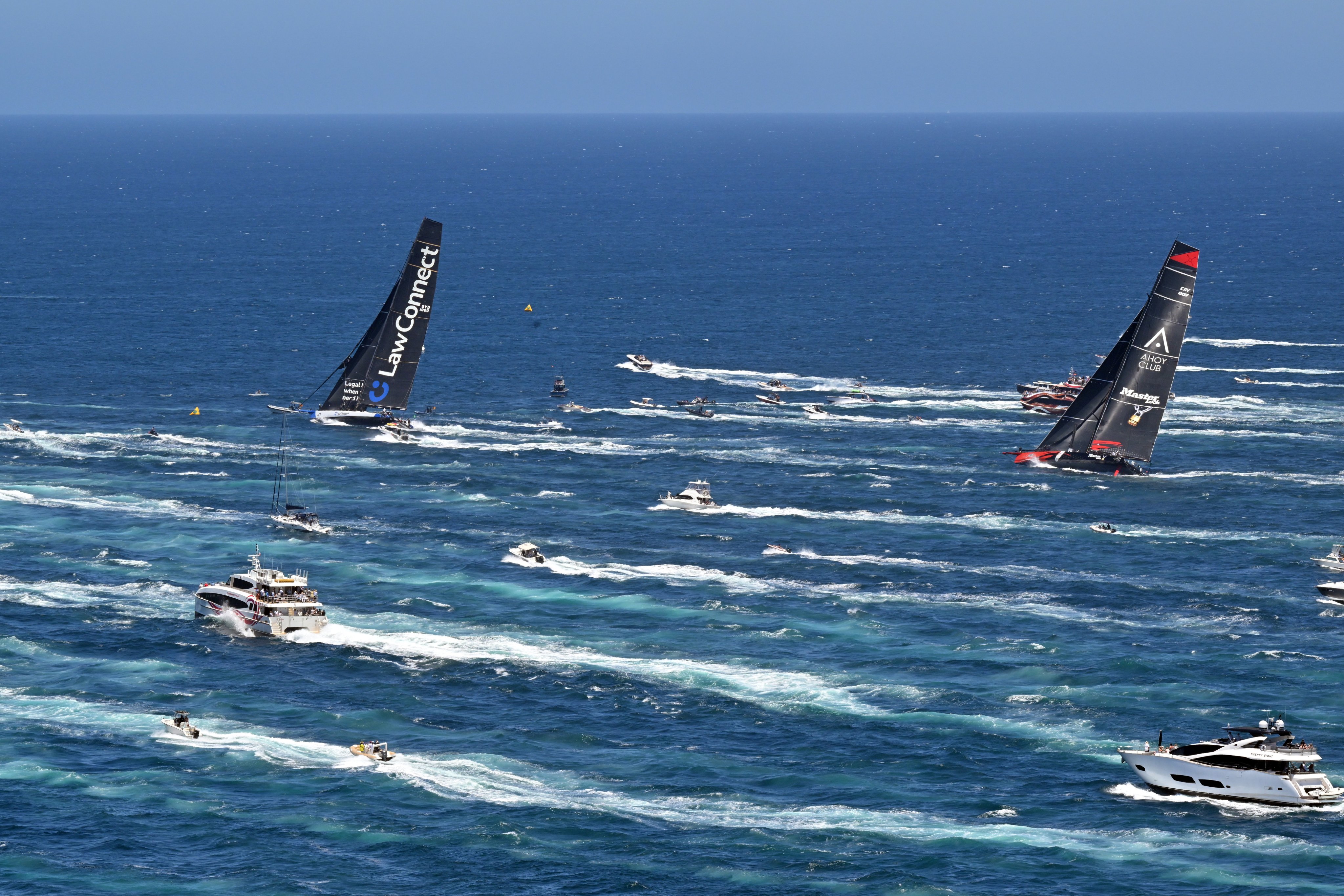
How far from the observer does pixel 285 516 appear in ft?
489

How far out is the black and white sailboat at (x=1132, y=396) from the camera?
176 meters

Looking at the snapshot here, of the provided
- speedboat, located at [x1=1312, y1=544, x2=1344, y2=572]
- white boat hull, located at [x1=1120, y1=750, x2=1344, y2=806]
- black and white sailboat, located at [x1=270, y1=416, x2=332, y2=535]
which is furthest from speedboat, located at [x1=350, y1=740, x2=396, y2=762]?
speedboat, located at [x1=1312, y1=544, x2=1344, y2=572]

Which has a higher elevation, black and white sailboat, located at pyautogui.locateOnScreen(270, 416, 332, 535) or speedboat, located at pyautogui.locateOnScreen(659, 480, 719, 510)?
speedboat, located at pyautogui.locateOnScreen(659, 480, 719, 510)

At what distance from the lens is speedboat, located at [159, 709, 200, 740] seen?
103625mm

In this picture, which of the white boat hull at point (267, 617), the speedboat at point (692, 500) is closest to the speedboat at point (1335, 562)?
the speedboat at point (692, 500)

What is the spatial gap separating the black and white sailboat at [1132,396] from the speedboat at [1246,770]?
7811 centimetres

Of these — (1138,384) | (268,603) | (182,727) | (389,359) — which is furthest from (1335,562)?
(389,359)

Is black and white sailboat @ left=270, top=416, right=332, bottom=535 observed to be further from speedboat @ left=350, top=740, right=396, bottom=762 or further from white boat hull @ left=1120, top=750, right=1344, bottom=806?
white boat hull @ left=1120, top=750, right=1344, bottom=806

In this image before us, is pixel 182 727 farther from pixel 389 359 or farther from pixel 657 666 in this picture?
pixel 389 359

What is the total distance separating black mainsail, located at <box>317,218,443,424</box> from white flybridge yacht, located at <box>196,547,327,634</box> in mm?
65864

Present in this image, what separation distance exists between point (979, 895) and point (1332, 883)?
642 inches

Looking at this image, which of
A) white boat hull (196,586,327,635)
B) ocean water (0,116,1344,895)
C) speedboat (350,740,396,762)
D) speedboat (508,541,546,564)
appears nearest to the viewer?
ocean water (0,116,1344,895)

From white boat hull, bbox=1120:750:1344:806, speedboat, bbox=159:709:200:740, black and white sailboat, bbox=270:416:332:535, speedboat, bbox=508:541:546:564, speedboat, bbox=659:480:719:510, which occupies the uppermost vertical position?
speedboat, bbox=659:480:719:510

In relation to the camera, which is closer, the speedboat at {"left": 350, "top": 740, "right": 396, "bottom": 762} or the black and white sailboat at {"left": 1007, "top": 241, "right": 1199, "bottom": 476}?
the speedboat at {"left": 350, "top": 740, "right": 396, "bottom": 762}
